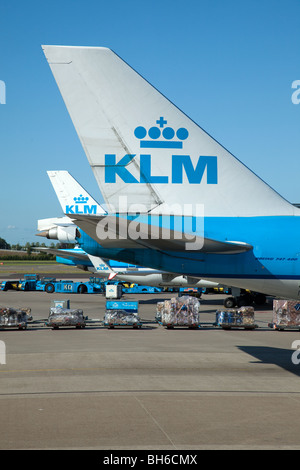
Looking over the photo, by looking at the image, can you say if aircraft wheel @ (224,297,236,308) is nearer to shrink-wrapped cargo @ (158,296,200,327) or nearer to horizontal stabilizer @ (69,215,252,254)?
shrink-wrapped cargo @ (158,296,200,327)

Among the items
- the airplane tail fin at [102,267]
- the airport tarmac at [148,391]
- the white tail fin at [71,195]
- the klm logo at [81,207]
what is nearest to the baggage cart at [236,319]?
the airport tarmac at [148,391]

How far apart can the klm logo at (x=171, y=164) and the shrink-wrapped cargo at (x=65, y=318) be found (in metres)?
13.6

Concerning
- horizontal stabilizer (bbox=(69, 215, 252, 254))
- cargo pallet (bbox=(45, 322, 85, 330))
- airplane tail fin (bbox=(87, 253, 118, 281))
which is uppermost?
horizontal stabilizer (bbox=(69, 215, 252, 254))

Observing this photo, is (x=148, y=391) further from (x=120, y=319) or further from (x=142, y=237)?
(x=120, y=319)

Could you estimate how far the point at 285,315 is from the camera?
27328 millimetres

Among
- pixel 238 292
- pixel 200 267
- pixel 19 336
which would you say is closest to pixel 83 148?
pixel 200 267

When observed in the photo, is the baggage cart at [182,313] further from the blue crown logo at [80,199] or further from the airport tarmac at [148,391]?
the blue crown logo at [80,199]

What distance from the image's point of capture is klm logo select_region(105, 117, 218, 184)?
49.3ft

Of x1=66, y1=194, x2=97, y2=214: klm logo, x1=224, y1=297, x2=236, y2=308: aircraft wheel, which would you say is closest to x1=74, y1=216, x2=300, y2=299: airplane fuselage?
x1=224, y1=297, x2=236, y2=308: aircraft wheel

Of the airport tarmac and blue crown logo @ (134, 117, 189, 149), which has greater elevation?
blue crown logo @ (134, 117, 189, 149)

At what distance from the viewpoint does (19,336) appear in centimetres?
2445

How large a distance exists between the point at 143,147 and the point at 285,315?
15.7 metres

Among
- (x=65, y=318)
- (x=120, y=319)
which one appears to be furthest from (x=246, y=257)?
(x=65, y=318)
